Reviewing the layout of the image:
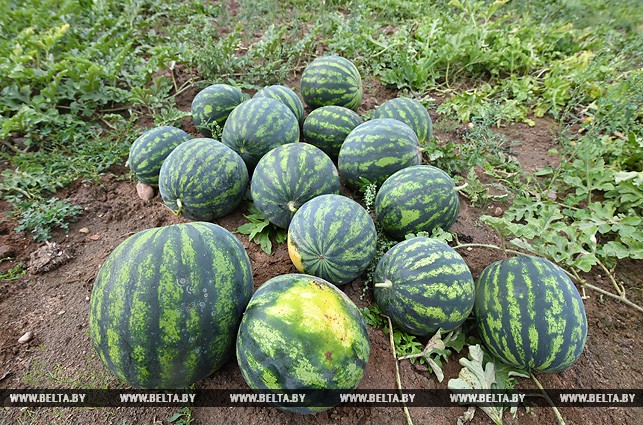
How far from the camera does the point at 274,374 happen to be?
1.75m

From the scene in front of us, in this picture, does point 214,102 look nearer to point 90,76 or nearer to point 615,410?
point 90,76

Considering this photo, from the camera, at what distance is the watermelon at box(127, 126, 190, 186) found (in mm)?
3186

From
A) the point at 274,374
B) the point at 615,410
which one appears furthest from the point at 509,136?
the point at 274,374

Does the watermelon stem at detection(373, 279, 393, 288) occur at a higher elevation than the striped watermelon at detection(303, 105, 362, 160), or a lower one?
lower

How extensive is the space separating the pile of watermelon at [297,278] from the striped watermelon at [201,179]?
0.01m

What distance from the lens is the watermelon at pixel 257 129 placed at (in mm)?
3174

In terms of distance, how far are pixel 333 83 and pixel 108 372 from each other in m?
3.48

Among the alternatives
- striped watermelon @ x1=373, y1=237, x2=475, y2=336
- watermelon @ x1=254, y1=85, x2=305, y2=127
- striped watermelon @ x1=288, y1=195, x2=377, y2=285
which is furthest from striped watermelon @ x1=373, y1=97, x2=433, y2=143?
striped watermelon @ x1=373, y1=237, x2=475, y2=336

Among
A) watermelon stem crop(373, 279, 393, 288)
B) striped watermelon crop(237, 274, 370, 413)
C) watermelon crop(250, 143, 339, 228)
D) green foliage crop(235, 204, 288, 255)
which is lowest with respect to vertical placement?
green foliage crop(235, 204, 288, 255)

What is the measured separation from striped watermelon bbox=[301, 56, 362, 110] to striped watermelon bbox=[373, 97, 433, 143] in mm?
517

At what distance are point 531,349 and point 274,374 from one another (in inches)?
59.4

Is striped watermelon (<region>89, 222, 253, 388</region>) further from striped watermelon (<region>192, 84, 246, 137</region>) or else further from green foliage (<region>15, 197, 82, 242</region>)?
striped watermelon (<region>192, 84, 246, 137</region>)

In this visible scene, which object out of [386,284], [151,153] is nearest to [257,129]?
[151,153]

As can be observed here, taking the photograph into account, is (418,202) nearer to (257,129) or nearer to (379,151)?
(379,151)
